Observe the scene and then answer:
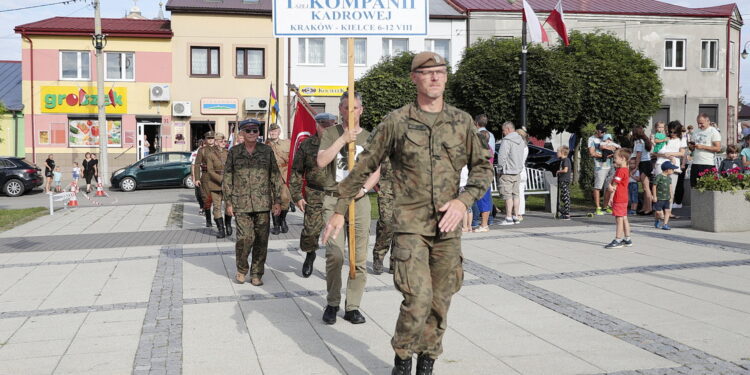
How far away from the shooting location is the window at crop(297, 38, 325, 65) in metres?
38.0

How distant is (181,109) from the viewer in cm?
3581

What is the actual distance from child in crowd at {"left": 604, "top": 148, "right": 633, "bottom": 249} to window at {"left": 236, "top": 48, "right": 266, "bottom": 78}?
2927cm

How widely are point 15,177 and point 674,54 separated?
34.4 meters

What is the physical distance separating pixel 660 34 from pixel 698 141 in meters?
30.3

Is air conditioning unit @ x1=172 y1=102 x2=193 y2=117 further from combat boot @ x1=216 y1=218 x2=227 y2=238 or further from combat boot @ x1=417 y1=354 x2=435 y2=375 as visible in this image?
combat boot @ x1=417 y1=354 x2=435 y2=375

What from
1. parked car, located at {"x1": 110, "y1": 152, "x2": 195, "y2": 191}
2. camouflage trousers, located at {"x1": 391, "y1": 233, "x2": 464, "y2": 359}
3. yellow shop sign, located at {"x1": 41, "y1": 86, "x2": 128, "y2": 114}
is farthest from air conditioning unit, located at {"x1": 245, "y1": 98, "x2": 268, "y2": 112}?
camouflage trousers, located at {"x1": 391, "y1": 233, "x2": 464, "y2": 359}

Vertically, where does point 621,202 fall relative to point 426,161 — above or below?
below

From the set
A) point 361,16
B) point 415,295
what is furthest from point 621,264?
point 415,295

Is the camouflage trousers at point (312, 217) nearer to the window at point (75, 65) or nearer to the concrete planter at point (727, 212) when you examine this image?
the concrete planter at point (727, 212)

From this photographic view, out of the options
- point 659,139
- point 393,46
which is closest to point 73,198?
point 659,139

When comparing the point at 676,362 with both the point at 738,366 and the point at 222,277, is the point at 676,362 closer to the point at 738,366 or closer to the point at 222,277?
the point at 738,366

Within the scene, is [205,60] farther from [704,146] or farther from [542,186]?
[704,146]

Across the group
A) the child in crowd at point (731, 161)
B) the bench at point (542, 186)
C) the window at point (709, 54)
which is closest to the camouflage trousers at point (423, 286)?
the child in crowd at point (731, 161)

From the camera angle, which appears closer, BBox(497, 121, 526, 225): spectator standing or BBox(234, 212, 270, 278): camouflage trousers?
BBox(234, 212, 270, 278): camouflage trousers
